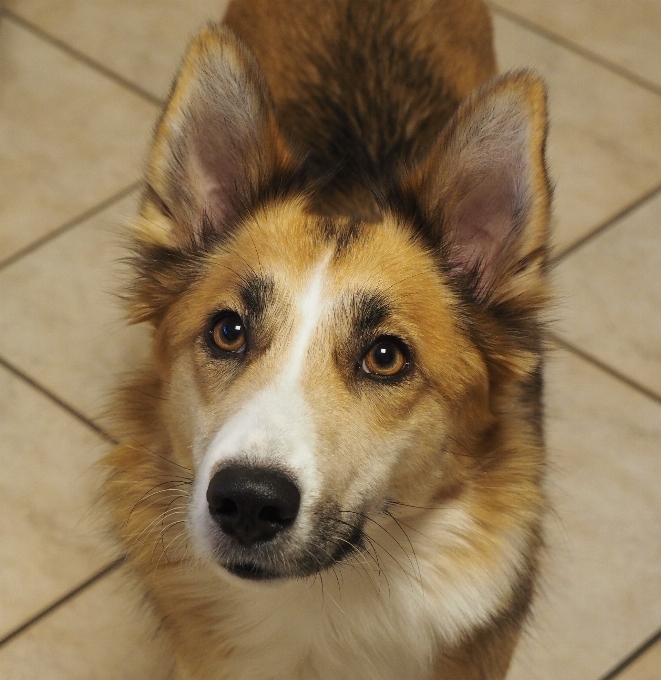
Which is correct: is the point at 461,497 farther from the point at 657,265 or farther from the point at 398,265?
the point at 657,265

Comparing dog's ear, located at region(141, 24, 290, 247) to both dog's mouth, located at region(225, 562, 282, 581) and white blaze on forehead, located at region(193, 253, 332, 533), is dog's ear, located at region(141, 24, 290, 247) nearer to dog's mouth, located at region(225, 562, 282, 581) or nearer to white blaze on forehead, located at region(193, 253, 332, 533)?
white blaze on forehead, located at region(193, 253, 332, 533)

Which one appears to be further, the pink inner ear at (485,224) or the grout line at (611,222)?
the grout line at (611,222)

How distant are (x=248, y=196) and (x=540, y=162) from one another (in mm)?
526

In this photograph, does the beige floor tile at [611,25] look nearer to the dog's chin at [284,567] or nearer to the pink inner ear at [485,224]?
the pink inner ear at [485,224]

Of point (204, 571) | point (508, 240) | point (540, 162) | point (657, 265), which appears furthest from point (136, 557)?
point (657, 265)

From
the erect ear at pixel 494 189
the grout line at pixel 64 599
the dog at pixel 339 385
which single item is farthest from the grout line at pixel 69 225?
the erect ear at pixel 494 189

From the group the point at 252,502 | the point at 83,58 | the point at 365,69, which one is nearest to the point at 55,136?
the point at 83,58

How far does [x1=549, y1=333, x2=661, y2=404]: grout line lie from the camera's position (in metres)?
2.55

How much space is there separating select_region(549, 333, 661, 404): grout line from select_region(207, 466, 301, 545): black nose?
1.35 metres

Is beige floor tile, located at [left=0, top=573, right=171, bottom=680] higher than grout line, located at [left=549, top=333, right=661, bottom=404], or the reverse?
grout line, located at [left=549, top=333, right=661, bottom=404]

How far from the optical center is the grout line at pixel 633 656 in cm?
208

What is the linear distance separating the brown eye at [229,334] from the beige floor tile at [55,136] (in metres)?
1.37

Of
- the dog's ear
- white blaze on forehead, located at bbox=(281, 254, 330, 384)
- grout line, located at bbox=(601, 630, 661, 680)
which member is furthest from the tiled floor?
white blaze on forehead, located at bbox=(281, 254, 330, 384)

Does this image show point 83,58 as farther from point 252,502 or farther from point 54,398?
point 252,502
